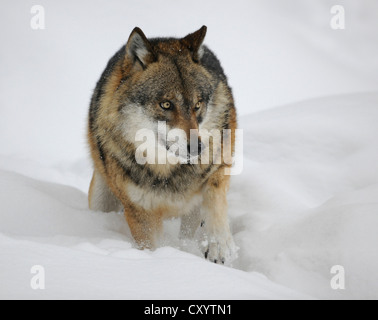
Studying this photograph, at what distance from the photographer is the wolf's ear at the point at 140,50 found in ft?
9.38

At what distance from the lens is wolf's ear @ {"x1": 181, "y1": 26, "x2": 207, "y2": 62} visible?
306 cm

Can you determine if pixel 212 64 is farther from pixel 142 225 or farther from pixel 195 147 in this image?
pixel 142 225

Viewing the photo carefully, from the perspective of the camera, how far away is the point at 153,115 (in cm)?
289

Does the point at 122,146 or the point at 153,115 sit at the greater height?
the point at 153,115

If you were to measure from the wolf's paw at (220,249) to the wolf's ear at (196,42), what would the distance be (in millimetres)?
1363

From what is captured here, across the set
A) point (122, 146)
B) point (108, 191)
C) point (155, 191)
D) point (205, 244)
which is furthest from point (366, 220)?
point (108, 191)

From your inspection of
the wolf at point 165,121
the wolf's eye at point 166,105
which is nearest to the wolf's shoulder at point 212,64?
the wolf at point 165,121

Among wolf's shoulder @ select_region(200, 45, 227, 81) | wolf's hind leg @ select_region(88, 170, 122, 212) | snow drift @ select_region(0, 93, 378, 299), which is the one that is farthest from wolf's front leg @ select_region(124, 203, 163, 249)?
wolf's shoulder @ select_region(200, 45, 227, 81)

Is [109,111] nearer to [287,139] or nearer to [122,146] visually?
[122,146]

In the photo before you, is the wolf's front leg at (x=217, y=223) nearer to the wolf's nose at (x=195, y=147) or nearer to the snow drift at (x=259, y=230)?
the snow drift at (x=259, y=230)

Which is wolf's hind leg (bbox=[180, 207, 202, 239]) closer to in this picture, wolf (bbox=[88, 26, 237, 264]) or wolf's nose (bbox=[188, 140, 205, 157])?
wolf (bbox=[88, 26, 237, 264])

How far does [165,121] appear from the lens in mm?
2848

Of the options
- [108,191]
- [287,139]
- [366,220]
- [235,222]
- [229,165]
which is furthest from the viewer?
[287,139]
